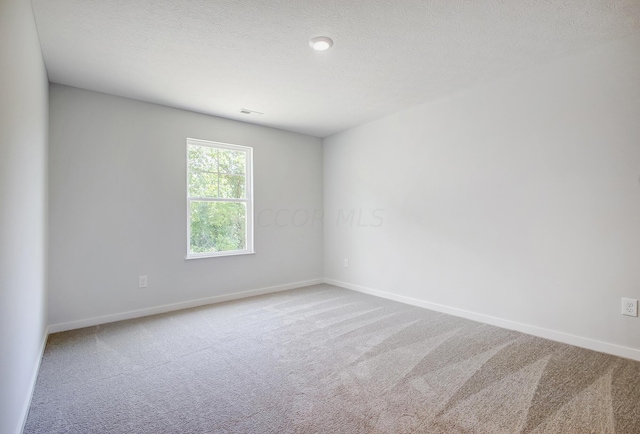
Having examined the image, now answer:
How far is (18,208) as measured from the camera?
1644 millimetres

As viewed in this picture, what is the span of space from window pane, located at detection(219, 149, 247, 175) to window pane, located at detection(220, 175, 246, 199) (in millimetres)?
83

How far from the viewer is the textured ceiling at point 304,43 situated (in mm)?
2027

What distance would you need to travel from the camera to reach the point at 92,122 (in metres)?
3.23

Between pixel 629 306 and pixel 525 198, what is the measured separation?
3.59 ft

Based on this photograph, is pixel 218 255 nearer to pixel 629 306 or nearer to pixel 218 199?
pixel 218 199

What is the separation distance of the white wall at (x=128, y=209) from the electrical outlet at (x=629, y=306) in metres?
3.74

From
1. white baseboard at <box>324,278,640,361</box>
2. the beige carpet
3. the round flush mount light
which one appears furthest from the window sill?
the round flush mount light

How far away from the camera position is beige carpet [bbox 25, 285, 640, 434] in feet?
5.44

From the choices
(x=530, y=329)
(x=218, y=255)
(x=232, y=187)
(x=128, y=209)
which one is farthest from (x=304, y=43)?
(x=530, y=329)

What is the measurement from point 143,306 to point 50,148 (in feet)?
6.03

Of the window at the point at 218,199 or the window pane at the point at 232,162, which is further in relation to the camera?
the window pane at the point at 232,162

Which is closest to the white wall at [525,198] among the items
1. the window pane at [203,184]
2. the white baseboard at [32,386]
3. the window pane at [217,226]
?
the window pane at [217,226]

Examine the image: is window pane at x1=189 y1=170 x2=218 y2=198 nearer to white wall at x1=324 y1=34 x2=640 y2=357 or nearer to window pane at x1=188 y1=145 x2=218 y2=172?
window pane at x1=188 y1=145 x2=218 y2=172

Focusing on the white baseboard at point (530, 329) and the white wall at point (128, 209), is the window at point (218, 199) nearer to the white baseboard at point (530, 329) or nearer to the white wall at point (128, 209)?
the white wall at point (128, 209)
